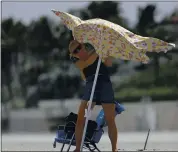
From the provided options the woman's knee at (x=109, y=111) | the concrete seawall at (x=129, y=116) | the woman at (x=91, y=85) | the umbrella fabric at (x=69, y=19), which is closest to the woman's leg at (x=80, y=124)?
the woman at (x=91, y=85)

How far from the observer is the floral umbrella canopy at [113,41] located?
216 inches

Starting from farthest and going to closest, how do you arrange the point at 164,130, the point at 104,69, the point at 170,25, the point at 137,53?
the point at 170,25
the point at 164,130
the point at 104,69
the point at 137,53

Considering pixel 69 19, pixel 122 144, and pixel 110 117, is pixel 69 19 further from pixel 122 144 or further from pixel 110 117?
pixel 122 144

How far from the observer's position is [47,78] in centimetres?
1565

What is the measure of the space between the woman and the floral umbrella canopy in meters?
0.24

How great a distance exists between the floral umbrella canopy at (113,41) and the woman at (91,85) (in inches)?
9.5

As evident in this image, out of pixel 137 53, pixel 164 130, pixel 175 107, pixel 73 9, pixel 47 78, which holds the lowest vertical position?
pixel 137 53

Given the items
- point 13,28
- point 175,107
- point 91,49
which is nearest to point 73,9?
point 13,28

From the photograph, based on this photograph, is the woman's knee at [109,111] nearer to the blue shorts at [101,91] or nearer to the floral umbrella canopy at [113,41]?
the blue shorts at [101,91]

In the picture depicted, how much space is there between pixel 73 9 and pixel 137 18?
74.3 inches

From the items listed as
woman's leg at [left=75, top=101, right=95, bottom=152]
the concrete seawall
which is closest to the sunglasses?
woman's leg at [left=75, top=101, right=95, bottom=152]

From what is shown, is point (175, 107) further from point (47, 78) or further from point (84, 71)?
point (84, 71)

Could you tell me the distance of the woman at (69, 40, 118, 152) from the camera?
5.88 metres

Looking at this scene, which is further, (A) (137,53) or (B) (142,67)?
(B) (142,67)
